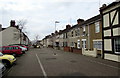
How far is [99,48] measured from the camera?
17.1 m

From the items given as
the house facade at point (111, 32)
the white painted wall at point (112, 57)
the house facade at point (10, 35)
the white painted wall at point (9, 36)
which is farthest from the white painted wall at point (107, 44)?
the white painted wall at point (9, 36)

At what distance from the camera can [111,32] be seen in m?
12.5

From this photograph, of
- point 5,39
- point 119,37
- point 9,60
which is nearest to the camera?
point 9,60

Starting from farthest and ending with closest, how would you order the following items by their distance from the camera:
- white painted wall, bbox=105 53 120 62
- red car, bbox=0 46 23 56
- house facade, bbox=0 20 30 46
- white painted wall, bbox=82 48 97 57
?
1. house facade, bbox=0 20 30 46
2. red car, bbox=0 46 23 56
3. white painted wall, bbox=82 48 97 57
4. white painted wall, bbox=105 53 120 62

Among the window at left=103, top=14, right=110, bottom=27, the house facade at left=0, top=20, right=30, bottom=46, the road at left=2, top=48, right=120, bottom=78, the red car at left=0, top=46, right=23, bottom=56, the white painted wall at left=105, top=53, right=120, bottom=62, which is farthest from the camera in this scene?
the house facade at left=0, top=20, right=30, bottom=46

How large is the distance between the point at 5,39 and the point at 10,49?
24342 millimetres

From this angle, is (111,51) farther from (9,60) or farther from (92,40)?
(9,60)

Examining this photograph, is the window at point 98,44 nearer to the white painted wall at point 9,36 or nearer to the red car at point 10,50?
the red car at point 10,50

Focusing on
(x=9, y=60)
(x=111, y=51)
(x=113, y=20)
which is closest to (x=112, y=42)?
(x=111, y=51)

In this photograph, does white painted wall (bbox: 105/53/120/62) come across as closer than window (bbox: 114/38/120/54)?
Yes

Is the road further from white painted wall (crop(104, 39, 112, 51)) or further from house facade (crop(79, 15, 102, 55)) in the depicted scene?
house facade (crop(79, 15, 102, 55))

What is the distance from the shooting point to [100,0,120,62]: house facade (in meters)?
11.6

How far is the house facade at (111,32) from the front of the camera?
38.2ft

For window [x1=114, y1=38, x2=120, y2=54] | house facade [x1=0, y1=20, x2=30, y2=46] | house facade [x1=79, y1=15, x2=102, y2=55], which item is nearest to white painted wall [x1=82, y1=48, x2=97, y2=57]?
house facade [x1=79, y1=15, x2=102, y2=55]
